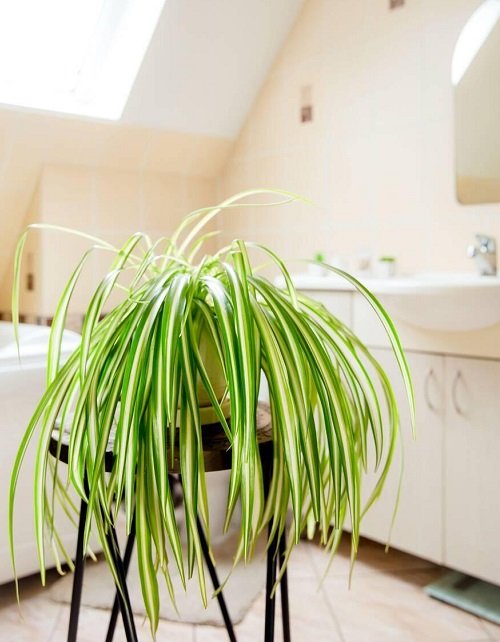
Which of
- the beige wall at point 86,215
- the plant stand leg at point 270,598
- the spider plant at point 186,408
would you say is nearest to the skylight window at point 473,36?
the beige wall at point 86,215

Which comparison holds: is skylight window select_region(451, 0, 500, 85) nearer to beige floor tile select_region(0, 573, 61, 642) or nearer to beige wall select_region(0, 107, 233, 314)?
beige wall select_region(0, 107, 233, 314)

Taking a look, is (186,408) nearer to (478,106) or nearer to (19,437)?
(19,437)

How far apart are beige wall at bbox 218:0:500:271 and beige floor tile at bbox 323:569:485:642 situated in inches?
40.7

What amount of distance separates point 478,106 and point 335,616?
1622 millimetres

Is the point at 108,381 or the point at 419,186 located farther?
the point at 419,186

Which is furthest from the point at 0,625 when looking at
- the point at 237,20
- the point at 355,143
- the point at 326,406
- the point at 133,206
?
the point at 237,20

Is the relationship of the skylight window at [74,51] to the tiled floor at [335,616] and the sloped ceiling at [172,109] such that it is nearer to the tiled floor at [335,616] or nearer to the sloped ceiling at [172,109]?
the sloped ceiling at [172,109]

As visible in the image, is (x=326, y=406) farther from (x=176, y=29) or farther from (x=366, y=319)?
(x=176, y=29)

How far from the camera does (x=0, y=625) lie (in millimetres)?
1939

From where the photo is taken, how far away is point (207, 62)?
2.86m

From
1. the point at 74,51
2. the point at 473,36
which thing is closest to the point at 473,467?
the point at 473,36

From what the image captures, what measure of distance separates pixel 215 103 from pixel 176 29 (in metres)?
0.40

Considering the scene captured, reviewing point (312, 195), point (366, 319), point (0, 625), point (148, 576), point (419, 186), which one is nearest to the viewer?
point (148, 576)

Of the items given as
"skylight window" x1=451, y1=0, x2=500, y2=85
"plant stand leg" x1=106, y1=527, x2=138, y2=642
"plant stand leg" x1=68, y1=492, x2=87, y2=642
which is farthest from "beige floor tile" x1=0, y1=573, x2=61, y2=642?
"skylight window" x1=451, y1=0, x2=500, y2=85
